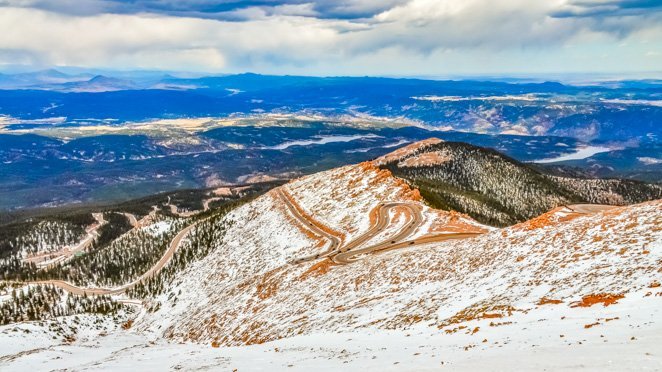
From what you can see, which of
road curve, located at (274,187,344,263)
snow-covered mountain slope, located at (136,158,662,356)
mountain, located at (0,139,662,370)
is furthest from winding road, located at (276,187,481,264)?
snow-covered mountain slope, located at (136,158,662,356)

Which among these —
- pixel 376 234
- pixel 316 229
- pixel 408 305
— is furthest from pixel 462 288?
pixel 316 229

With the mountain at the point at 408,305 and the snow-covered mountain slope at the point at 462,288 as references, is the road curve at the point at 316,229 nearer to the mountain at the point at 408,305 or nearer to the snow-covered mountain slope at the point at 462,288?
the mountain at the point at 408,305

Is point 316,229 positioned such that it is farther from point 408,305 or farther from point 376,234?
point 408,305

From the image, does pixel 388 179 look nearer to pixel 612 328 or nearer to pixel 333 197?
pixel 333 197

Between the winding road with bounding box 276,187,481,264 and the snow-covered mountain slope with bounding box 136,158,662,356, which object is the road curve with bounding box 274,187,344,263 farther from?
the snow-covered mountain slope with bounding box 136,158,662,356

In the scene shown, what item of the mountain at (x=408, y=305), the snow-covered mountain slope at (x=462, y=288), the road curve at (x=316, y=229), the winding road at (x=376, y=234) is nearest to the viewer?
the mountain at (x=408, y=305)

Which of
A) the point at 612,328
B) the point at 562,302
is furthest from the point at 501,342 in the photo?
the point at 562,302

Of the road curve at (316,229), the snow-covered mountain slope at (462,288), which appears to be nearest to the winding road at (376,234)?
the road curve at (316,229)

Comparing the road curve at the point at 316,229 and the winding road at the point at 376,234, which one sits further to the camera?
the road curve at the point at 316,229
